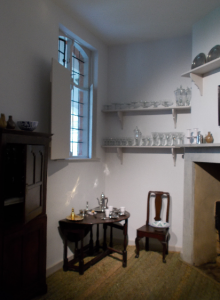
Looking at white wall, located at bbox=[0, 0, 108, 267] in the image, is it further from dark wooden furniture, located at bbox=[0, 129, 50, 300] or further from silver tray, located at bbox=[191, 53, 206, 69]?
silver tray, located at bbox=[191, 53, 206, 69]

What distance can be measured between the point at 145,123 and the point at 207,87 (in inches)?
45.3

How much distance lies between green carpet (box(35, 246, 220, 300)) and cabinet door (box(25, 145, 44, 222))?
0.92 metres

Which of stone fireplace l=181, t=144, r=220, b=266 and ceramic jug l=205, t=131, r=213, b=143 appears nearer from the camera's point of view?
ceramic jug l=205, t=131, r=213, b=143

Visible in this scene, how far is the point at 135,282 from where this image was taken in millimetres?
2994

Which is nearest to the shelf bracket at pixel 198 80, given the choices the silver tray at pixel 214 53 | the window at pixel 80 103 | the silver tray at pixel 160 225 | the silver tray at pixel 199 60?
the silver tray at pixel 199 60

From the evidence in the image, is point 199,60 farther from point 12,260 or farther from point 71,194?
point 12,260

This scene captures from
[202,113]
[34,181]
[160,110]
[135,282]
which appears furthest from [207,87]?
[135,282]

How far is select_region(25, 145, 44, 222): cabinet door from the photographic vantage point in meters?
2.27

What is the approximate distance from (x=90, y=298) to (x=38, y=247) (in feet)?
2.38

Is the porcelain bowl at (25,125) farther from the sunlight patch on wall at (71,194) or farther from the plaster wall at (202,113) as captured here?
the plaster wall at (202,113)

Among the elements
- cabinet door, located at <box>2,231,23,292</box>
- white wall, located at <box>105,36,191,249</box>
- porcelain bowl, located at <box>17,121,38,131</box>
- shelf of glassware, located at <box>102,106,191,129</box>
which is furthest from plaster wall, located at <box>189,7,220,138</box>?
cabinet door, located at <box>2,231,23,292</box>

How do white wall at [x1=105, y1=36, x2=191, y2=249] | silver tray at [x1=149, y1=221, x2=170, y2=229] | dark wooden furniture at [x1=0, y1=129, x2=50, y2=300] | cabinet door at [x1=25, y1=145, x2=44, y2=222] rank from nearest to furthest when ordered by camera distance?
dark wooden furniture at [x1=0, y1=129, x2=50, y2=300], cabinet door at [x1=25, y1=145, x2=44, y2=222], silver tray at [x1=149, y1=221, x2=170, y2=229], white wall at [x1=105, y1=36, x2=191, y2=249]

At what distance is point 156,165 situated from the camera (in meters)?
4.12

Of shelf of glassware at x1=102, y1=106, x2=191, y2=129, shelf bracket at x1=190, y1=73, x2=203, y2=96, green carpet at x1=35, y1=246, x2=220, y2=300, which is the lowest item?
green carpet at x1=35, y1=246, x2=220, y2=300
